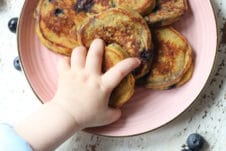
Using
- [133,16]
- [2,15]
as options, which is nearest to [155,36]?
[133,16]

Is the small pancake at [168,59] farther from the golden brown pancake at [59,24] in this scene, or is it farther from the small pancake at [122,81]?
the golden brown pancake at [59,24]

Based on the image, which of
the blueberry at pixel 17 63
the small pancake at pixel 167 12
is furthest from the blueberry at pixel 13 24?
the small pancake at pixel 167 12

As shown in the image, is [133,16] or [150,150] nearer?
[133,16]

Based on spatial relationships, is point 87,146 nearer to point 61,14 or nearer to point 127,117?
point 127,117

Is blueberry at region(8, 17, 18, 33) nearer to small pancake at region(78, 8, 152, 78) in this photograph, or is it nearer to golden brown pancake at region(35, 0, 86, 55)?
golden brown pancake at region(35, 0, 86, 55)

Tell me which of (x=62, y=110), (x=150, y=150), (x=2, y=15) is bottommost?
(x=150, y=150)

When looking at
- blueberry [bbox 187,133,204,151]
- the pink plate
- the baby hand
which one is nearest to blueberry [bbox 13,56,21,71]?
the pink plate

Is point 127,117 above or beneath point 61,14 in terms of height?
beneath
